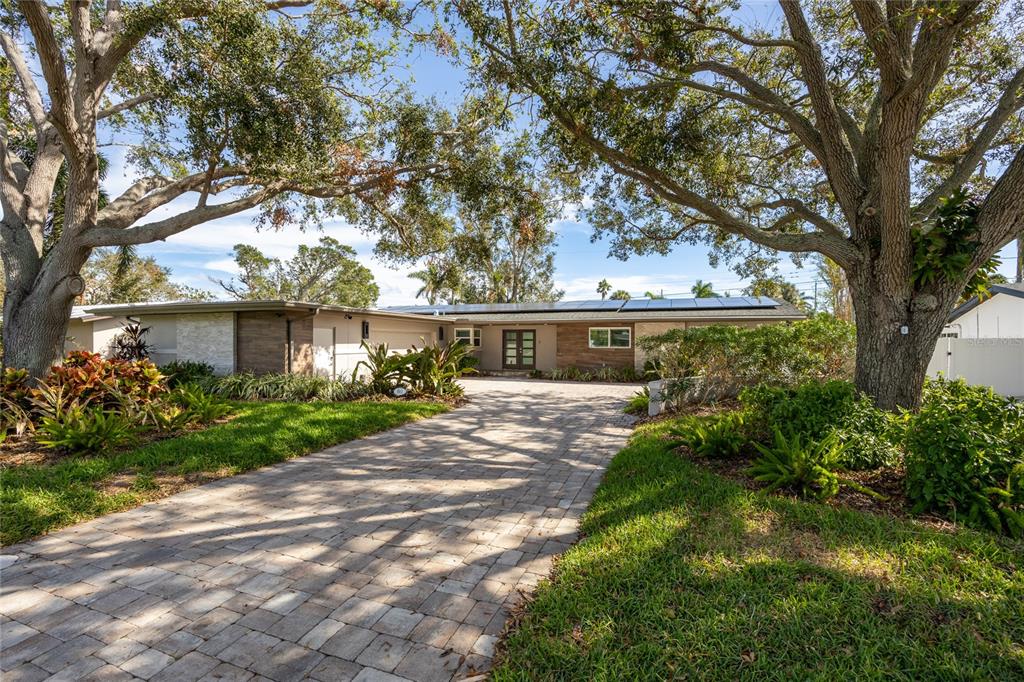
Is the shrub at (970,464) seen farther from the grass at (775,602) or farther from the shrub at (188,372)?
the shrub at (188,372)

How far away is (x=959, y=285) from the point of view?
5086mm

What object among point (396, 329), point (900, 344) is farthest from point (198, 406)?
point (900, 344)

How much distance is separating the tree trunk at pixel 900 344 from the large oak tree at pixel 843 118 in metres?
0.02

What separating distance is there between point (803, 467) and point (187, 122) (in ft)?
28.8

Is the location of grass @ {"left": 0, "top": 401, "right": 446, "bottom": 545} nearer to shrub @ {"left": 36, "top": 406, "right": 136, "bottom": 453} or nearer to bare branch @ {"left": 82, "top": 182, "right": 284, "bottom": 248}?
shrub @ {"left": 36, "top": 406, "right": 136, "bottom": 453}

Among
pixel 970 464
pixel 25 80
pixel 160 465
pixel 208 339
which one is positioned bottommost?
pixel 160 465

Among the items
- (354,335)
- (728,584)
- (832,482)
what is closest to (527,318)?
(354,335)

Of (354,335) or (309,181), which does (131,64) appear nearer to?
(309,181)

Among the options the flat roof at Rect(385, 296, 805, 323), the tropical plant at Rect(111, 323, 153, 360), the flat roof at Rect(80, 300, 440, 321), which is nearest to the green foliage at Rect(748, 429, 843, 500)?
the flat roof at Rect(80, 300, 440, 321)

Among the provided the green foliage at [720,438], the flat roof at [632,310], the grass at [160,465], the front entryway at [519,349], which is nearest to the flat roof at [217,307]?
the grass at [160,465]

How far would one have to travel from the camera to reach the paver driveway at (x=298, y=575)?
7.45 ft

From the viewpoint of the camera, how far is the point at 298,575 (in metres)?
A: 3.04

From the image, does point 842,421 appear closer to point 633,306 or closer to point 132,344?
point 633,306

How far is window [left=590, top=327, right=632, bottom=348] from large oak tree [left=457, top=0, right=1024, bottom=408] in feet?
26.7
